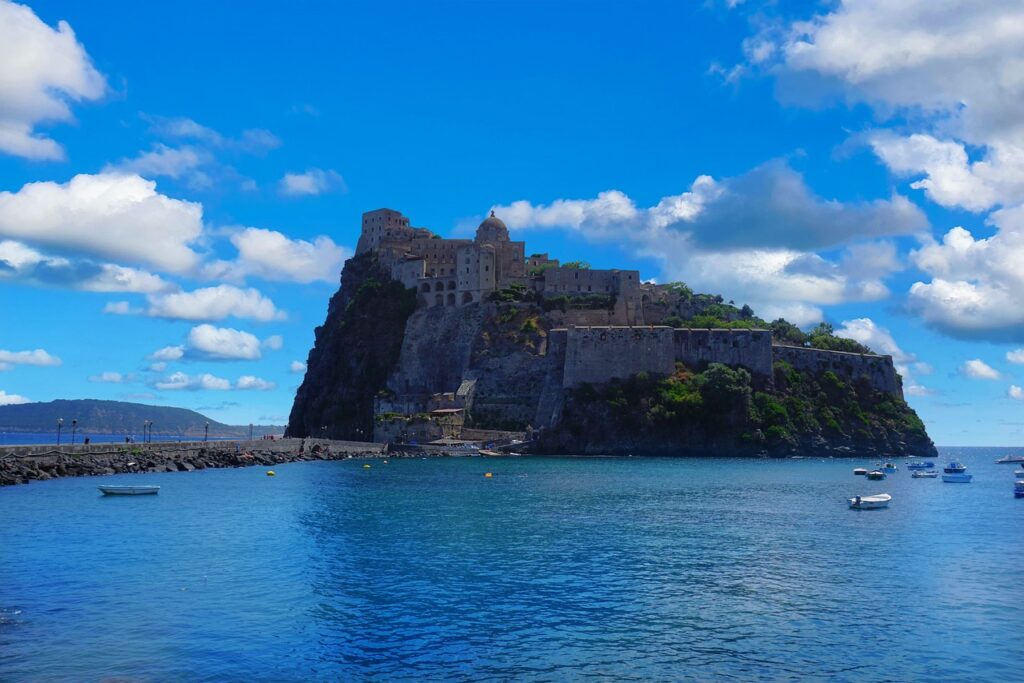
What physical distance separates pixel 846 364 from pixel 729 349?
42.7 ft

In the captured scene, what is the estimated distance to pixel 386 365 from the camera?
9125 centimetres

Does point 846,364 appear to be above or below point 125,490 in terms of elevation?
above

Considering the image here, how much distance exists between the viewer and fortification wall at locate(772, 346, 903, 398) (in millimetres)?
82812

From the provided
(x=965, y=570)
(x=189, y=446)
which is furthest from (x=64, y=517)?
(x=189, y=446)

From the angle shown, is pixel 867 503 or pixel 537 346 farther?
pixel 537 346

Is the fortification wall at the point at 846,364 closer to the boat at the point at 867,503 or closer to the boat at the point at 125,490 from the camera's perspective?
the boat at the point at 867,503

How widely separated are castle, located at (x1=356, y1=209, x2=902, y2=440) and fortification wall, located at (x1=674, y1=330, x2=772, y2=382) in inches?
3.6

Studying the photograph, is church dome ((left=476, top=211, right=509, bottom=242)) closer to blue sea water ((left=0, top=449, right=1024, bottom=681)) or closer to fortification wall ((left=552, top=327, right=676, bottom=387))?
fortification wall ((left=552, top=327, right=676, bottom=387))

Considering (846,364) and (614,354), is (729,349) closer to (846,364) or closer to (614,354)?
(614,354)

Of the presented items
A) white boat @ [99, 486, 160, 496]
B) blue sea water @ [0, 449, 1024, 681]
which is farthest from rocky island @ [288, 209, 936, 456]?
white boat @ [99, 486, 160, 496]

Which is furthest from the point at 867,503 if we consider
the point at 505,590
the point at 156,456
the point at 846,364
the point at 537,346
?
the point at 846,364

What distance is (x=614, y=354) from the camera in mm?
78125

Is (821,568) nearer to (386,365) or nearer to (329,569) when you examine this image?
(329,569)

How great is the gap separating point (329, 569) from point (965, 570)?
52.2ft
